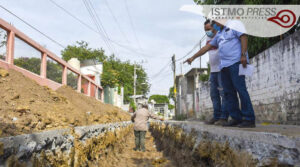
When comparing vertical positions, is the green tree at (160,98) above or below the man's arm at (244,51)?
above

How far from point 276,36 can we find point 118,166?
20.1 ft

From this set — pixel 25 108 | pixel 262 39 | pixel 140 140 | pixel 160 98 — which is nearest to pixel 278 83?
pixel 262 39

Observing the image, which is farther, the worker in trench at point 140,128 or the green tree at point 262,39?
the green tree at point 262,39

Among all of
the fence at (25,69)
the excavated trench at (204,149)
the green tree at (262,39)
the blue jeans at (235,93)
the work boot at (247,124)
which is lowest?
the excavated trench at (204,149)

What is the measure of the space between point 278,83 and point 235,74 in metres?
4.13

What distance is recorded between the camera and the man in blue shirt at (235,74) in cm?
276

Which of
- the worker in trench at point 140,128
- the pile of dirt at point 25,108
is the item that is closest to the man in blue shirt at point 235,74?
the pile of dirt at point 25,108

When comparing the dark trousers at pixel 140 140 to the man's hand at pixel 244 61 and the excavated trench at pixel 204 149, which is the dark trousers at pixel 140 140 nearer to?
the excavated trench at pixel 204 149

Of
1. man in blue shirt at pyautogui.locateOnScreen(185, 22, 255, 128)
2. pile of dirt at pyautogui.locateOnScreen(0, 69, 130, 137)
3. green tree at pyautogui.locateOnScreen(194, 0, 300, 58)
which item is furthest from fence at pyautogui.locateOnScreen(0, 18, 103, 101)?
green tree at pyautogui.locateOnScreen(194, 0, 300, 58)

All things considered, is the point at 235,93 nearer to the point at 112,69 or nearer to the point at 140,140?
the point at 140,140

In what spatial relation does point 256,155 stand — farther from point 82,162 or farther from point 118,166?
point 118,166

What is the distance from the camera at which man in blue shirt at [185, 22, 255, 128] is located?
2.76 meters

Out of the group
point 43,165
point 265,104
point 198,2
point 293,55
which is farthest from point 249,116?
point 198,2

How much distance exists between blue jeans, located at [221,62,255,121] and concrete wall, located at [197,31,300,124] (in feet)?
10.3
